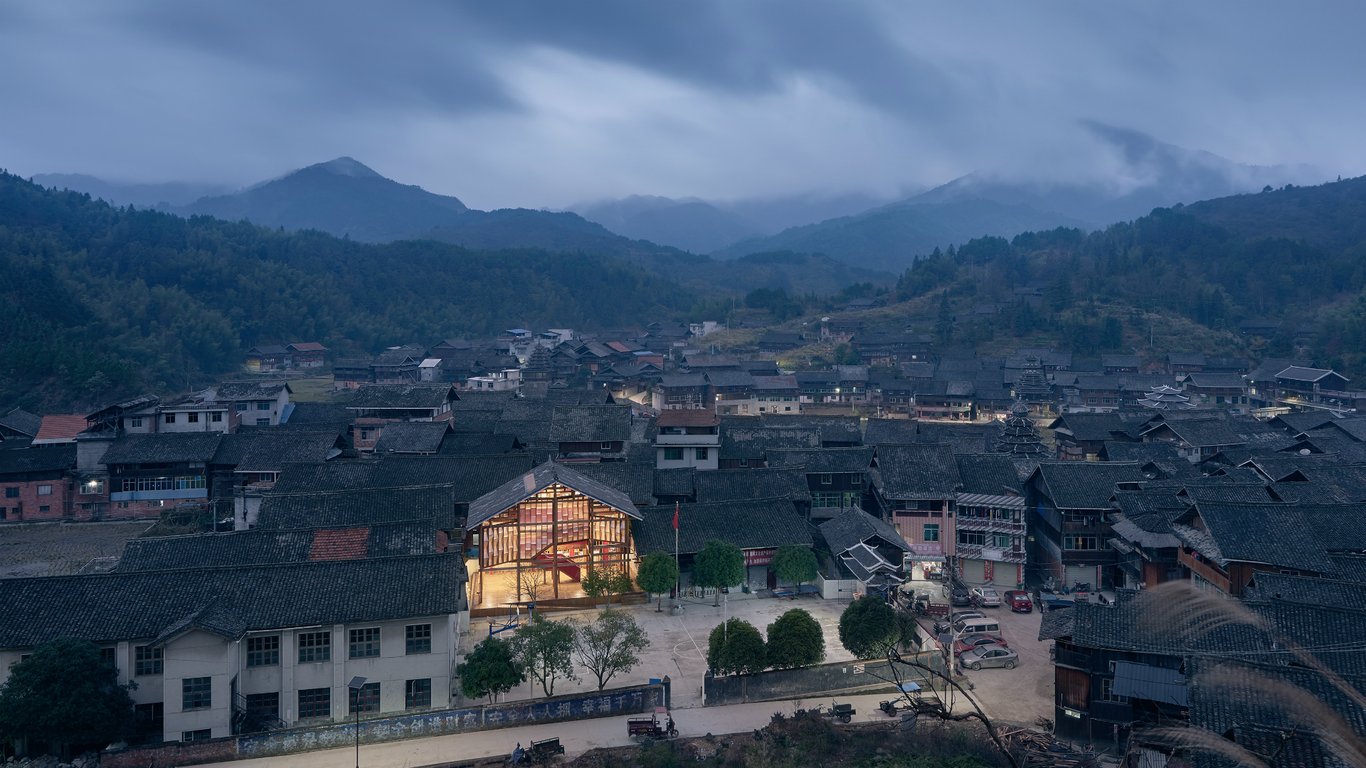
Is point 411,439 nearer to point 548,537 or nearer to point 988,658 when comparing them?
point 548,537

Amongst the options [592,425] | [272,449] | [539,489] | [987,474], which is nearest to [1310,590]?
[987,474]

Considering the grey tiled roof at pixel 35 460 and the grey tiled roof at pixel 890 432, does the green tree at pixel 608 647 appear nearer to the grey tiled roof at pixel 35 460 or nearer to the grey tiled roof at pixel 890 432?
the grey tiled roof at pixel 890 432

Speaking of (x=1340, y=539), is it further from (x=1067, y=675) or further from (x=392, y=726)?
(x=392, y=726)

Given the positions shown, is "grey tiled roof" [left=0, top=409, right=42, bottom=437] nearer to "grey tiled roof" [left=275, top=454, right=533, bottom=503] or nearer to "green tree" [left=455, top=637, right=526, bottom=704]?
"grey tiled roof" [left=275, top=454, right=533, bottom=503]

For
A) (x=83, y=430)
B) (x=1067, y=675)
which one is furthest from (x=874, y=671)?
(x=83, y=430)

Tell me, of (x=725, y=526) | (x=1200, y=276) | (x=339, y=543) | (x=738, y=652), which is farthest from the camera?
(x=1200, y=276)
